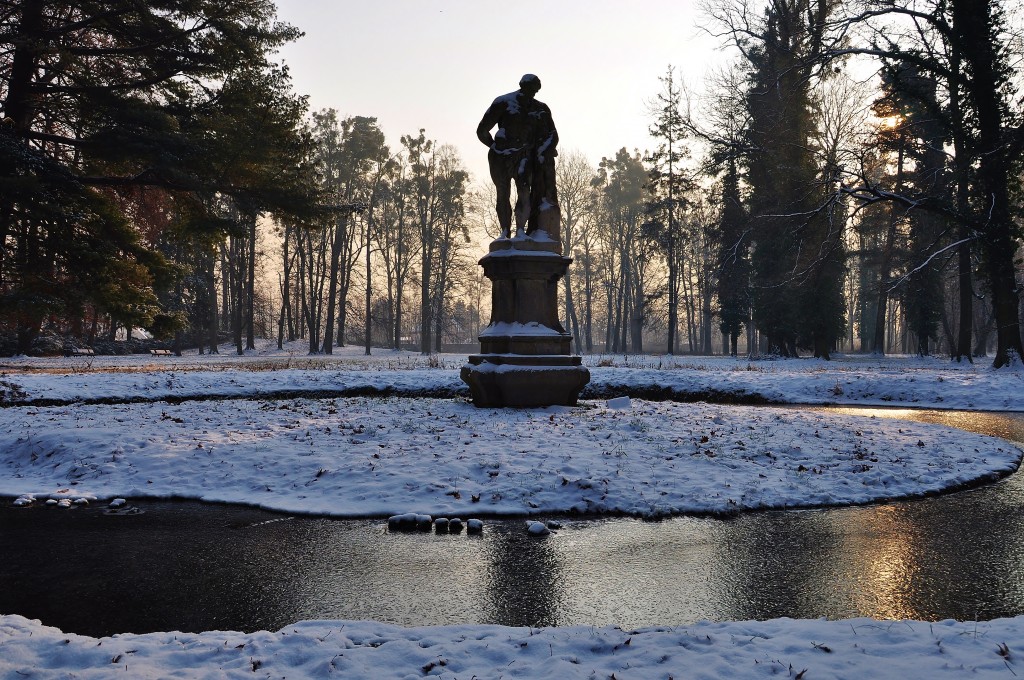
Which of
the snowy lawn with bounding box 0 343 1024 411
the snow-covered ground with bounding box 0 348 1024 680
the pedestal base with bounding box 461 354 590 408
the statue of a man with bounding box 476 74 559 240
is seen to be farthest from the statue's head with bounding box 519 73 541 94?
the snowy lawn with bounding box 0 343 1024 411

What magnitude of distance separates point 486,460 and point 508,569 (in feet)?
8.87

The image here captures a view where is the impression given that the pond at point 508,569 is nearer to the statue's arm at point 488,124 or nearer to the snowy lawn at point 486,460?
the snowy lawn at point 486,460

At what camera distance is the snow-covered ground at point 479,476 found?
290cm

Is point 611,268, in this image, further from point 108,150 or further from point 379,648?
point 379,648

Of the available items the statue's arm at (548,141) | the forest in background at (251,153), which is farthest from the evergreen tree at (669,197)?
the statue's arm at (548,141)

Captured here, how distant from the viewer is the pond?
3.65 metres

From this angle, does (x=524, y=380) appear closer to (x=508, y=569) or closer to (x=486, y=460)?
(x=486, y=460)

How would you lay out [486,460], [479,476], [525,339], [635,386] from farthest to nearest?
[635,386]
[525,339]
[486,460]
[479,476]

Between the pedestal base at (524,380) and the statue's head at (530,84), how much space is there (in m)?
5.08

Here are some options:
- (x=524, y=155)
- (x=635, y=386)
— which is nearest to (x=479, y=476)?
(x=524, y=155)

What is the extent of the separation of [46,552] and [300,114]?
1568cm

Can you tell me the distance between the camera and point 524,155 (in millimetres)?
11664

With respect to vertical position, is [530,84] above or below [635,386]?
above

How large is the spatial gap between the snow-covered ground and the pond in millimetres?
367
